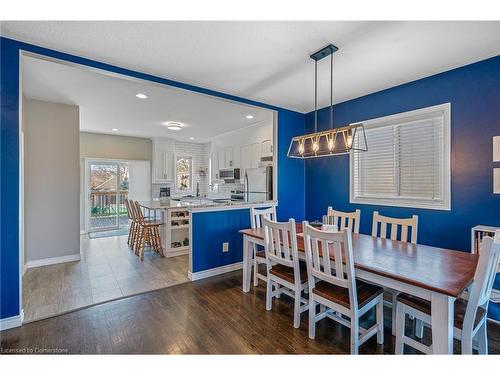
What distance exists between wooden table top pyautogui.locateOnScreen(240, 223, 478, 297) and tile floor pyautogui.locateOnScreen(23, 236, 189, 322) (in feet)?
7.07

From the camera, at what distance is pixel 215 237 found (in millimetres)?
3494

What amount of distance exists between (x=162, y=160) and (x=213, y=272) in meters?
4.67

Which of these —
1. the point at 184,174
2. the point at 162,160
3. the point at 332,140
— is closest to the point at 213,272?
the point at 332,140

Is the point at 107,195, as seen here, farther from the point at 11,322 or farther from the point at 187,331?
the point at 187,331

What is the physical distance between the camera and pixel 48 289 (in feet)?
9.66

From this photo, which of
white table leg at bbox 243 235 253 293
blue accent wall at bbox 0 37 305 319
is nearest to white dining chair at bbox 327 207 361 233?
white table leg at bbox 243 235 253 293

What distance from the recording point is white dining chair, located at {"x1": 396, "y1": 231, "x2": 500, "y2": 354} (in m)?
1.34

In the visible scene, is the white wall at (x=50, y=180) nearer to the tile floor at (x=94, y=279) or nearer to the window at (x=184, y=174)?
the tile floor at (x=94, y=279)

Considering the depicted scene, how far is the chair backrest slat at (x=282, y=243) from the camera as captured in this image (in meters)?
2.13

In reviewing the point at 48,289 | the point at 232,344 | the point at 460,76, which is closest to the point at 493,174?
the point at 460,76

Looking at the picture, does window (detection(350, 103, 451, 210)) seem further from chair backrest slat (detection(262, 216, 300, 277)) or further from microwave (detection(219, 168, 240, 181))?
microwave (detection(219, 168, 240, 181))

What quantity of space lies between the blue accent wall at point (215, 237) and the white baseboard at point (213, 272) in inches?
1.7

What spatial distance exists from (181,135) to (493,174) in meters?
6.29
